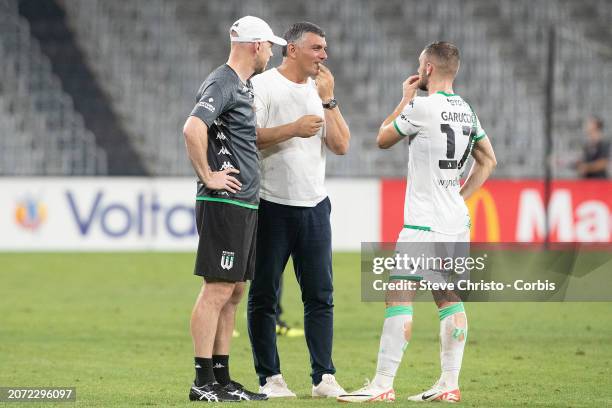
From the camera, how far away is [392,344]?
263 inches

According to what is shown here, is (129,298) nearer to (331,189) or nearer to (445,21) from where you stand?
(331,189)

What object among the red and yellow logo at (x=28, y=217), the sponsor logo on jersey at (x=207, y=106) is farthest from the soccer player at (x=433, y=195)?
the red and yellow logo at (x=28, y=217)

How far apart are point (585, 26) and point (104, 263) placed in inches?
519

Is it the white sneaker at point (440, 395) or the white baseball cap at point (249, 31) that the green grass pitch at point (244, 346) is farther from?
the white baseball cap at point (249, 31)

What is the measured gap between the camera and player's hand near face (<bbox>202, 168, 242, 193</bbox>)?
21.4 feet

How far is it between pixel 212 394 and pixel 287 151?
5.06ft

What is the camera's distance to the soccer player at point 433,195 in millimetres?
6699

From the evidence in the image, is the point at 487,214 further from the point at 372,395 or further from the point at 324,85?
the point at 372,395

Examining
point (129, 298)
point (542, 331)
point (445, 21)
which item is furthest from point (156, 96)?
point (542, 331)

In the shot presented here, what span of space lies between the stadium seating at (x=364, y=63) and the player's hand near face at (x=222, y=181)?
15232 millimetres

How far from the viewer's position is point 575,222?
19.8 m

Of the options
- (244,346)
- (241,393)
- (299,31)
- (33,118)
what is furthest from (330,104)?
(33,118)

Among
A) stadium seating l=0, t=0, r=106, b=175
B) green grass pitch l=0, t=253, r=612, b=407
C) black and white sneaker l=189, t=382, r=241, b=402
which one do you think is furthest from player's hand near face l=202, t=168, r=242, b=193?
stadium seating l=0, t=0, r=106, b=175

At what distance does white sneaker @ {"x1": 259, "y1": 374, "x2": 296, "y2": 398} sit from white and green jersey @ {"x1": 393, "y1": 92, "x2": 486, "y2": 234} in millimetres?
1252
